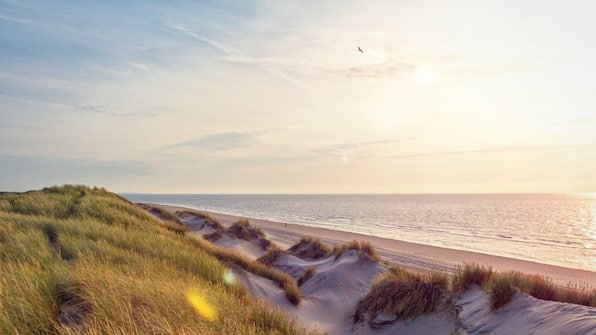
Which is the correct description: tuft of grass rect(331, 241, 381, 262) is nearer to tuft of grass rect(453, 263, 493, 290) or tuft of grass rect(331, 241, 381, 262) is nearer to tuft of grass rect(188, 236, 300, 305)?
tuft of grass rect(188, 236, 300, 305)

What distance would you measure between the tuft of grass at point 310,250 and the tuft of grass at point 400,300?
8474 millimetres

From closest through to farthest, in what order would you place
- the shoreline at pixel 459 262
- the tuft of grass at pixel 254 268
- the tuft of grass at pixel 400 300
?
the tuft of grass at pixel 400 300 → the tuft of grass at pixel 254 268 → the shoreline at pixel 459 262

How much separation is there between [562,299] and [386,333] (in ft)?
10.7

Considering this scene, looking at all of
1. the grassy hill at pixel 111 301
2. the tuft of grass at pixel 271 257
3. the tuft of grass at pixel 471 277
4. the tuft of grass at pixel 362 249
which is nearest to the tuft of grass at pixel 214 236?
the tuft of grass at pixel 271 257

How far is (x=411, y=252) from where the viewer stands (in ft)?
83.6

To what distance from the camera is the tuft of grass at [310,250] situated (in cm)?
1858

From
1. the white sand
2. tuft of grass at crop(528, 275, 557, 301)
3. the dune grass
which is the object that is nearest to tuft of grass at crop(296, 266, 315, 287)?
the white sand

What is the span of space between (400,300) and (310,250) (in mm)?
10487

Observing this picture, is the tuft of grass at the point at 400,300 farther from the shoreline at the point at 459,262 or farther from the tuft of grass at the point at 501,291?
the shoreline at the point at 459,262

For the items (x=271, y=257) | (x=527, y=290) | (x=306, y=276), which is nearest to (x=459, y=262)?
(x=271, y=257)

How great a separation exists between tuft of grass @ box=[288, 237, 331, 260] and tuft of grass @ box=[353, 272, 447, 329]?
8474 mm

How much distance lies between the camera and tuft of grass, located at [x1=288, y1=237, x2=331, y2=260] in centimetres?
1858

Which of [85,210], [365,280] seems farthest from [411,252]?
[85,210]

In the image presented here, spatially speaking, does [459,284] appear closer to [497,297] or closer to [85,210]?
[497,297]
